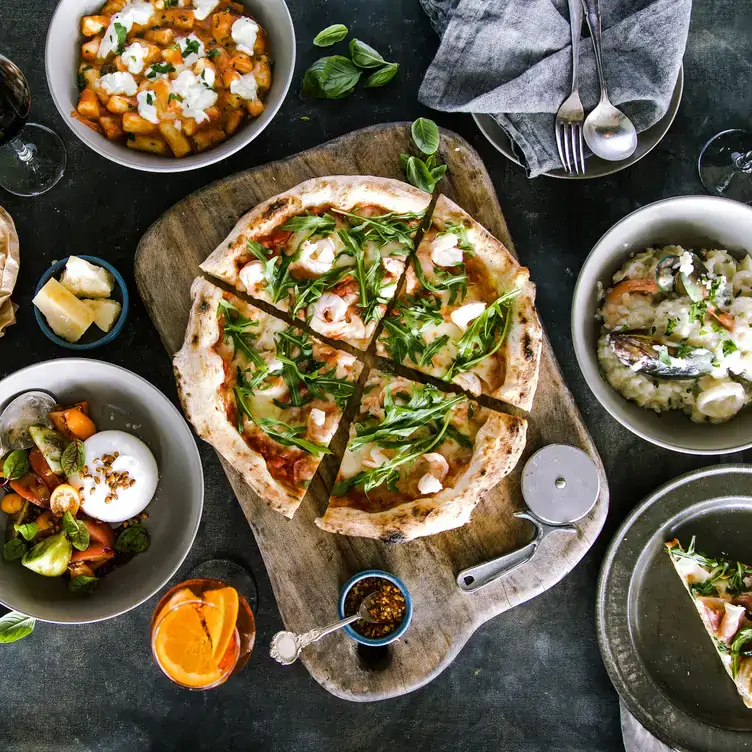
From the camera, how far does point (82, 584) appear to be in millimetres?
3154

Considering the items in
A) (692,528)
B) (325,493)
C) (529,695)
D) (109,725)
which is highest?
(325,493)

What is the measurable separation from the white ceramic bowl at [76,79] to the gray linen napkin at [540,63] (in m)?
0.72

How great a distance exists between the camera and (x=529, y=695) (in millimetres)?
3666

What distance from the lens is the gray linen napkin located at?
3.20 metres

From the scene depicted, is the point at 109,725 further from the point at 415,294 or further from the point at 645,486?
the point at 645,486

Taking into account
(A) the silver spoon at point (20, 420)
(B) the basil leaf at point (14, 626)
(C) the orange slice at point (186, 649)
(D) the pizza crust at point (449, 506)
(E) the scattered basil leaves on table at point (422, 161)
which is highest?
(E) the scattered basil leaves on table at point (422, 161)

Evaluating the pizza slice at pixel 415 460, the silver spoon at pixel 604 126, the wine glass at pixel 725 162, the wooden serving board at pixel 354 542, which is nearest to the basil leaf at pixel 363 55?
the wooden serving board at pixel 354 542

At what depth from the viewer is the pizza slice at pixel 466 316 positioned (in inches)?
126

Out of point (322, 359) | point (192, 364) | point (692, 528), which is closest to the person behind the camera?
point (192, 364)

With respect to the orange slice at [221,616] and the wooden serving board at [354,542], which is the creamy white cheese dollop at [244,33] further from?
the orange slice at [221,616]

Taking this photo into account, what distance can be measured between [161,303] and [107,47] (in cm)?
124

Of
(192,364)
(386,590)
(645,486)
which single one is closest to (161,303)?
(192,364)

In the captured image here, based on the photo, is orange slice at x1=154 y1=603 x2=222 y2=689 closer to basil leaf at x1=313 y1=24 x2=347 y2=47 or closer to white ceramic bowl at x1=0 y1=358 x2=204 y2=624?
white ceramic bowl at x1=0 y1=358 x2=204 y2=624

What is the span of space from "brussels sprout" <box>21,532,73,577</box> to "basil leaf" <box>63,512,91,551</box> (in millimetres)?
43
